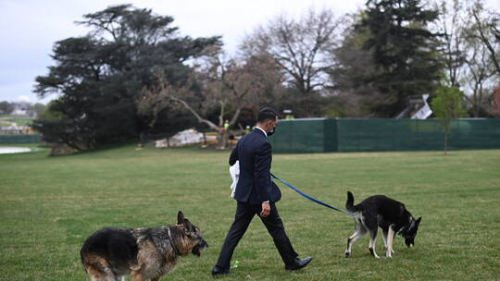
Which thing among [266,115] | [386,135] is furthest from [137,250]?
[386,135]

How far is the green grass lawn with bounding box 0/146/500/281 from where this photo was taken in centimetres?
683

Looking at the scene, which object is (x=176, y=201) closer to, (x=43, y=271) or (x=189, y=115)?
(x=43, y=271)

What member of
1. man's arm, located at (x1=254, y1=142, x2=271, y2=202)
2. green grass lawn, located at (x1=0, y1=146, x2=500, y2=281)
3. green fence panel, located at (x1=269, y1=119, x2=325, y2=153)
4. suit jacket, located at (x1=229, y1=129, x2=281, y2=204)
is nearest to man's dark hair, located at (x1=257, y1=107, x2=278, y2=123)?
suit jacket, located at (x1=229, y1=129, x2=281, y2=204)

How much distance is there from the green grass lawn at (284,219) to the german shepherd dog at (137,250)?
1.00 metres

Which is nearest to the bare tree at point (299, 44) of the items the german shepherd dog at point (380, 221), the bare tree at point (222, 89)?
the bare tree at point (222, 89)

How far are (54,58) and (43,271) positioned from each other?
178ft

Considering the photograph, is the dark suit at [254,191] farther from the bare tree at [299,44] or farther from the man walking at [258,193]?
the bare tree at [299,44]

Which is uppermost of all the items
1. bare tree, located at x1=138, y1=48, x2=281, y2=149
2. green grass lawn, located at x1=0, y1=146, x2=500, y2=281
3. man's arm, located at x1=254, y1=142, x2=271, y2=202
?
bare tree, located at x1=138, y1=48, x2=281, y2=149

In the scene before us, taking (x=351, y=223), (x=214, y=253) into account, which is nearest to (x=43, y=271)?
(x=214, y=253)

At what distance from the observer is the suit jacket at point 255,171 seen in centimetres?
640

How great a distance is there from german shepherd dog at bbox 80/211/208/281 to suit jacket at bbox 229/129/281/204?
3.20 feet

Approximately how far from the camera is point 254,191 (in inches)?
257

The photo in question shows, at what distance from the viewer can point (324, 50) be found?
54.7 metres

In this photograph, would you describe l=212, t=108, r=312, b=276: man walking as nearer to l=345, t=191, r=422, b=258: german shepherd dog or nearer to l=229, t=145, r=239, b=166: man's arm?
l=229, t=145, r=239, b=166: man's arm
